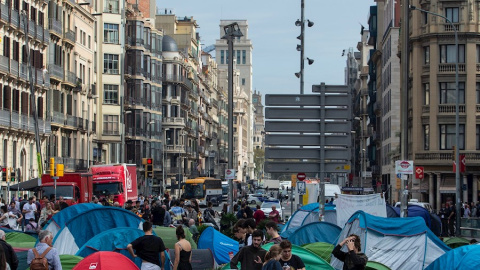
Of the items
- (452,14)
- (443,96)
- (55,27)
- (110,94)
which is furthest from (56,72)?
(452,14)

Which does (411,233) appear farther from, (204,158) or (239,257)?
(204,158)

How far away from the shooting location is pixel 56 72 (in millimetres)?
68000

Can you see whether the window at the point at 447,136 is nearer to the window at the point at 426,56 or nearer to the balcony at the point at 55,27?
the window at the point at 426,56

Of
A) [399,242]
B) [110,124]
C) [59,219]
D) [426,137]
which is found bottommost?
[399,242]

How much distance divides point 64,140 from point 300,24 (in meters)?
35.0

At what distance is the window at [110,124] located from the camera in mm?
84750

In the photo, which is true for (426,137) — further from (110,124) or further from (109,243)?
(109,243)

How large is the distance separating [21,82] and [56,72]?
30.4 feet

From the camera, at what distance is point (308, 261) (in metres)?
17.9

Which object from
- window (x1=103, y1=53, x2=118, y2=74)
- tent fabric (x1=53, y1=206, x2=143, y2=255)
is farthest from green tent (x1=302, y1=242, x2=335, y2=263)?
window (x1=103, y1=53, x2=118, y2=74)

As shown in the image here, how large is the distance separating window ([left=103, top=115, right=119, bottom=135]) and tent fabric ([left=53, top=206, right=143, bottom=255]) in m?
61.3

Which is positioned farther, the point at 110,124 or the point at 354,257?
the point at 110,124

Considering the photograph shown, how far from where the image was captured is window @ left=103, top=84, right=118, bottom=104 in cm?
8606

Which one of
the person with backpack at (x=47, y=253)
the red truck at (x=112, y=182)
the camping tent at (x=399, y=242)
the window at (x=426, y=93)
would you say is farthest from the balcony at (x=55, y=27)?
the person with backpack at (x=47, y=253)
